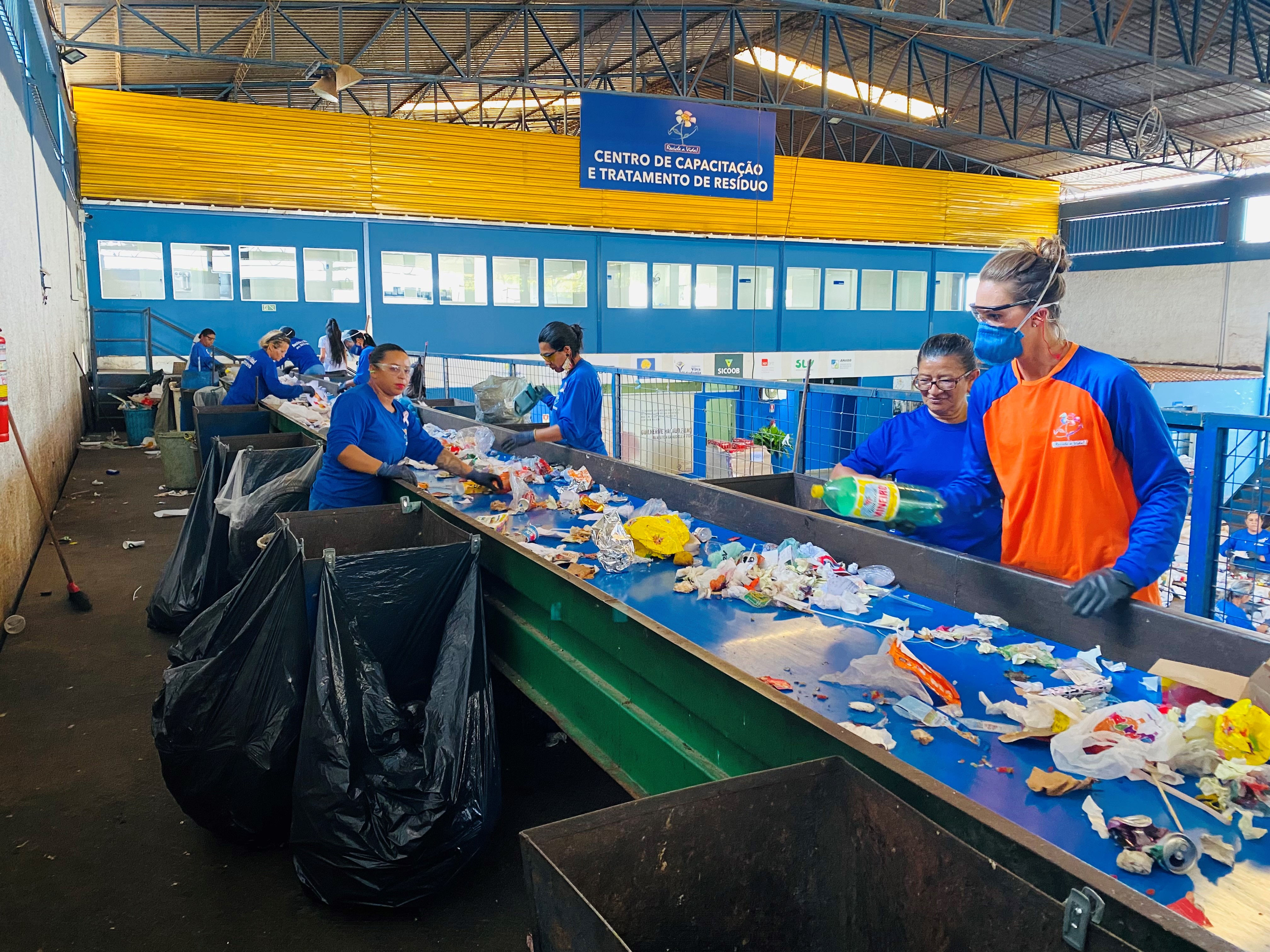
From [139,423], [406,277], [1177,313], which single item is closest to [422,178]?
[406,277]

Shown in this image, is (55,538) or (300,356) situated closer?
(55,538)

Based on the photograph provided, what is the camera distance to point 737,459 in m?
9.71

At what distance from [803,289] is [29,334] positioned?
50.6ft

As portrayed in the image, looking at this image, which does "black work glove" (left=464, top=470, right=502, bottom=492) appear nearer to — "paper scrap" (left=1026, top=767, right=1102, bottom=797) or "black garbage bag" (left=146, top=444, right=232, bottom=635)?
"black garbage bag" (left=146, top=444, right=232, bottom=635)

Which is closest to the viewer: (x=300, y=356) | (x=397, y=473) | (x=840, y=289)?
(x=397, y=473)

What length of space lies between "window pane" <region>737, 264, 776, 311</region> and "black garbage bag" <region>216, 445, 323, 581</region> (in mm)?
14552

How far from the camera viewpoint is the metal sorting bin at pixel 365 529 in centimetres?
372

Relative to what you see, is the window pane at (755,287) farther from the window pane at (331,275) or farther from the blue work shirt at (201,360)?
the blue work shirt at (201,360)

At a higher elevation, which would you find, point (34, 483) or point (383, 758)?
point (34, 483)

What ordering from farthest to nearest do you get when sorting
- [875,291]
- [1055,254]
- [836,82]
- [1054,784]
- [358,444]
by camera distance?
[875,291] < [836,82] < [358,444] < [1055,254] < [1054,784]

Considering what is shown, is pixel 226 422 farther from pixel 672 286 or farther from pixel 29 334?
pixel 672 286

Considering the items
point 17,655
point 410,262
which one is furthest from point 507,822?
point 410,262

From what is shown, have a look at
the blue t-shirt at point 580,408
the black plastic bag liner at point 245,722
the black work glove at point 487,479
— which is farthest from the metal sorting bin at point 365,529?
the blue t-shirt at point 580,408

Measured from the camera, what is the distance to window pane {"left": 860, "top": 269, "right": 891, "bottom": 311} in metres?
20.2
